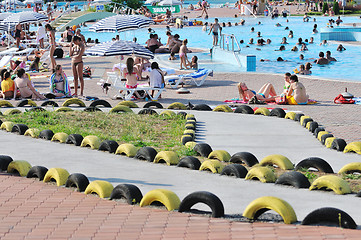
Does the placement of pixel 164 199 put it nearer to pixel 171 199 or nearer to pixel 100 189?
pixel 171 199

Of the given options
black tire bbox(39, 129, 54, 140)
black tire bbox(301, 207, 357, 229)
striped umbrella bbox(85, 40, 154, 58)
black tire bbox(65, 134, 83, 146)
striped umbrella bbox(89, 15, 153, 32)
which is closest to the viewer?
black tire bbox(301, 207, 357, 229)

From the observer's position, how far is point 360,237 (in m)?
4.90

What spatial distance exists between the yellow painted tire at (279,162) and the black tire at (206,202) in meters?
2.39

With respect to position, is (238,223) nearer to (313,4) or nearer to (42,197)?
(42,197)

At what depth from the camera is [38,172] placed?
7574 millimetres

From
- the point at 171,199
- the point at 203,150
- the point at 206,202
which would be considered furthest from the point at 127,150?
the point at 206,202

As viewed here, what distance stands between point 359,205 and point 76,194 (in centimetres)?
307

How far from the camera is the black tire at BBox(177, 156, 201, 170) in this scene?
317 inches

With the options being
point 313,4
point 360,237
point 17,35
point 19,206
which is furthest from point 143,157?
point 313,4

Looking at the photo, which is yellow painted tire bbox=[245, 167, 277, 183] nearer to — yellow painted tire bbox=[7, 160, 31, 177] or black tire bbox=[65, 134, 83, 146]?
yellow painted tire bbox=[7, 160, 31, 177]

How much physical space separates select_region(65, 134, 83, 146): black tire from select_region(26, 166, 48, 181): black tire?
216 centimetres

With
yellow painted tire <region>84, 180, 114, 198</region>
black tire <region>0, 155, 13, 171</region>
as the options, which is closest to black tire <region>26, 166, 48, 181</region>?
black tire <region>0, 155, 13, 171</region>

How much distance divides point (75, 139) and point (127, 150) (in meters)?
1.29

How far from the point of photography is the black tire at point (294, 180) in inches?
271
